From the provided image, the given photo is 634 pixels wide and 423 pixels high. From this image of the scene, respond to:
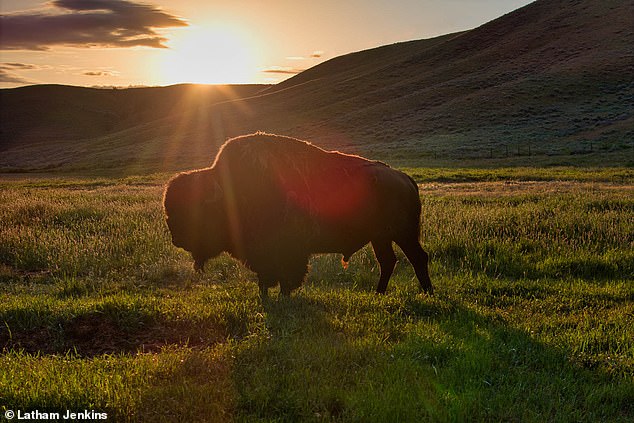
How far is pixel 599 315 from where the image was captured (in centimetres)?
651

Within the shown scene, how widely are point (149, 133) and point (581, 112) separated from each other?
74.5 meters

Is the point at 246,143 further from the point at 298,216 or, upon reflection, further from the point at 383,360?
the point at 383,360

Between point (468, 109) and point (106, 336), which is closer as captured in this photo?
point (106, 336)

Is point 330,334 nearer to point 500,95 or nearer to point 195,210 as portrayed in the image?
point 195,210

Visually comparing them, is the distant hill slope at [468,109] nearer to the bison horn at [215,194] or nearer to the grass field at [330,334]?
the grass field at [330,334]

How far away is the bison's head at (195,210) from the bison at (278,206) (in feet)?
0.04

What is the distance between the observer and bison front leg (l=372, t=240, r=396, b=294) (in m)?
7.87

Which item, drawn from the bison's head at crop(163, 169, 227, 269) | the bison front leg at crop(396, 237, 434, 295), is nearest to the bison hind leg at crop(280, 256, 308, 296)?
the bison's head at crop(163, 169, 227, 269)

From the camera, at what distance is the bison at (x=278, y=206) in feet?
23.1

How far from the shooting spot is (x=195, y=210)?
23.3ft

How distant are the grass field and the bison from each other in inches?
25.1

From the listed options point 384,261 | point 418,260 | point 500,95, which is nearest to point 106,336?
point 384,261

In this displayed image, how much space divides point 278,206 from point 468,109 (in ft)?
220

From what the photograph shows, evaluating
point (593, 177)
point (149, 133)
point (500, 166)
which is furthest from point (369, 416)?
point (149, 133)
